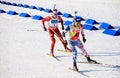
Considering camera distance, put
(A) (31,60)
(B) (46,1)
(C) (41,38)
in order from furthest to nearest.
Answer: (B) (46,1) < (C) (41,38) < (A) (31,60)

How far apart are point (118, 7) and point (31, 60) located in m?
21.8

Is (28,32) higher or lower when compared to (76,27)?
lower

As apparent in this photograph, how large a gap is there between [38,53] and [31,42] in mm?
2554

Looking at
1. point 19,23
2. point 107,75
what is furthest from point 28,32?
point 107,75

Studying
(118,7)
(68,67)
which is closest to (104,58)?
(68,67)

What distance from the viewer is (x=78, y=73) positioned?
11.8 meters

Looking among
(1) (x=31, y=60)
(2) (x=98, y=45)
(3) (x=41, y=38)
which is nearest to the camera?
(1) (x=31, y=60)

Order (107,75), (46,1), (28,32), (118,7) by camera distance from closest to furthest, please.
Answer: (107,75) < (28,32) < (118,7) < (46,1)

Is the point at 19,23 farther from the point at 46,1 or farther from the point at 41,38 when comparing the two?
the point at 46,1

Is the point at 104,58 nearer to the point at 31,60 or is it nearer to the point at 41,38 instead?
the point at 31,60

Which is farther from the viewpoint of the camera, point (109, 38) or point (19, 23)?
point (19, 23)

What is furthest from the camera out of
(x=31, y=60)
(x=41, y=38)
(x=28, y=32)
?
(x=28, y=32)

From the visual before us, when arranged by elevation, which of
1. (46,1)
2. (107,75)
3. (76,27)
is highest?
(76,27)

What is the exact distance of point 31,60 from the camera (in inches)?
537
